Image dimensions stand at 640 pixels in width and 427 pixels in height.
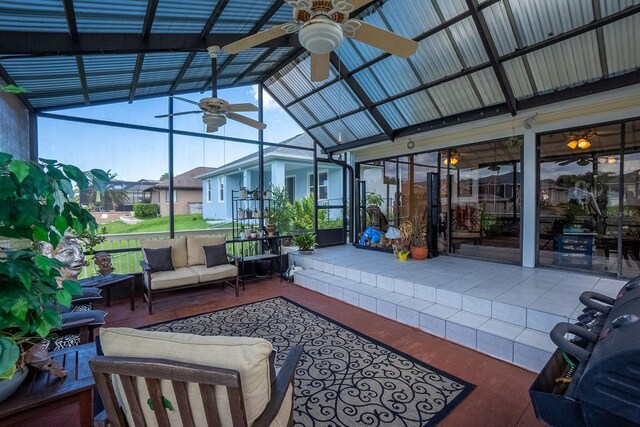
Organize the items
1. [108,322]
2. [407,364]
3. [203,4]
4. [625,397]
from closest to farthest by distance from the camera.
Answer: [625,397], [407,364], [203,4], [108,322]

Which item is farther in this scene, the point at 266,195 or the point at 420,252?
the point at 266,195

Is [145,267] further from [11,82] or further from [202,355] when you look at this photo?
[202,355]

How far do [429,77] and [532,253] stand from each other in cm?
335

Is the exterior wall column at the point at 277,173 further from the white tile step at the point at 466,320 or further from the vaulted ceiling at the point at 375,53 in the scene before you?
the white tile step at the point at 466,320

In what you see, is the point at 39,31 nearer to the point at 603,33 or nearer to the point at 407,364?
the point at 407,364

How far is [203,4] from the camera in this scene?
11.1ft

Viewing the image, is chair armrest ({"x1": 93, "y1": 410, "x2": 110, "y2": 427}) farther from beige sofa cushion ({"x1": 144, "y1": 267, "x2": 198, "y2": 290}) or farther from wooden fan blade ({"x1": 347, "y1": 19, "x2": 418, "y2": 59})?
beige sofa cushion ({"x1": 144, "y1": 267, "x2": 198, "y2": 290})

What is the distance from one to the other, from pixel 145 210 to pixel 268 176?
12.9 feet

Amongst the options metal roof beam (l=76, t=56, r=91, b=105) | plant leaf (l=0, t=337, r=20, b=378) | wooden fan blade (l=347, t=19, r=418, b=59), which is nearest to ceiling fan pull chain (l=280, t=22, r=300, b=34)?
wooden fan blade (l=347, t=19, r=418, b=59)

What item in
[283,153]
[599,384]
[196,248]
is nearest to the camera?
[599,384]

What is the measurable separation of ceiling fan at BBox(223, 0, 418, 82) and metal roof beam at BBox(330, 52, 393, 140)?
294 cm

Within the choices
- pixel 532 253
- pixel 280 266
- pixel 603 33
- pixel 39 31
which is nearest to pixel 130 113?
pixel 39 31

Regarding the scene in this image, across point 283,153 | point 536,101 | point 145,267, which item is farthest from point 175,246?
point 536,101

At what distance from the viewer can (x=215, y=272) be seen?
15.7 feet
